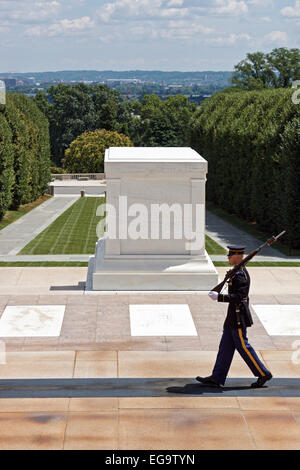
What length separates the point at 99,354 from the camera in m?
8.81

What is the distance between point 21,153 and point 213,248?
16057 mm

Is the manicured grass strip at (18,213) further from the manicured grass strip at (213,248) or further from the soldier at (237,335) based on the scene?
the soldier at (237,335)

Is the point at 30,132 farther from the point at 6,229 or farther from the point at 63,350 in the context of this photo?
the point at 63,350

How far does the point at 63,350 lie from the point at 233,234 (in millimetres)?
15992

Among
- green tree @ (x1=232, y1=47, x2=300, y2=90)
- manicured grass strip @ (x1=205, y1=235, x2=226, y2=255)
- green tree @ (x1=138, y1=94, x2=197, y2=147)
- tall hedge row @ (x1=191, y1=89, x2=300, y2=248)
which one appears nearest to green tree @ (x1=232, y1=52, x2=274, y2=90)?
green tree @ (x1=232, y1=47, x2=300, y2=90)

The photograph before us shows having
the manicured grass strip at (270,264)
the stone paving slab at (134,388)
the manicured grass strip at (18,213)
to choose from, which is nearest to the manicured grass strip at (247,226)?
the manicured grass strip at (270,264)

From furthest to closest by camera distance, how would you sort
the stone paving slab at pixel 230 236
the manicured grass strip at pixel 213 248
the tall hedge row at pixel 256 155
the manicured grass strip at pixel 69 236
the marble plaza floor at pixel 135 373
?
1. the tall hedge row at pixel 256 155
2. the stone paving slab at pixel 230 236
3. the manicured grass strip at pixel 69 236
4. the manicured grass strip at pixel 213 248
5. the marble plaza floor at pixel 135 373

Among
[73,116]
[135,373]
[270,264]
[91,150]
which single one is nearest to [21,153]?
[270,264]

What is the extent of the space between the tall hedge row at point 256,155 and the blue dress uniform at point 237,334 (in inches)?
511

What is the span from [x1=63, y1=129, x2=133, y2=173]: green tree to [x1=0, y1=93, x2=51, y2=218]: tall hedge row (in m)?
25.9

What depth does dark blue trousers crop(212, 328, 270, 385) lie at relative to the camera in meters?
7.50

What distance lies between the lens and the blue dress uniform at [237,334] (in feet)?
24.6

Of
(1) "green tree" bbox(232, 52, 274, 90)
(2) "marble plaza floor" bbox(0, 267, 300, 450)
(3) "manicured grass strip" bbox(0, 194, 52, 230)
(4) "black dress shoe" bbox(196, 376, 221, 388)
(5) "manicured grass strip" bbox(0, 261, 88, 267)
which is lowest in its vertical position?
(3) "manicured grass strip" bbox(0, 194, 52, 230)

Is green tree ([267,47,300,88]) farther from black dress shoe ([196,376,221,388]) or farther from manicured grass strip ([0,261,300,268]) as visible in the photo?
black dress shoe ([196,376,221,388])
